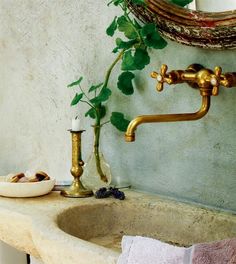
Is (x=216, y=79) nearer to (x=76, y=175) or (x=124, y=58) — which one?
(x=124, y=58)

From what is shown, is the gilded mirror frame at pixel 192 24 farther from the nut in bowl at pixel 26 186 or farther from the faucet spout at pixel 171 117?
the nut in bowl at pixel 26 186

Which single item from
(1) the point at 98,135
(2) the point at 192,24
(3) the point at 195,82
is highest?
(2) the point at 192,24

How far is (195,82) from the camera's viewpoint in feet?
4.13

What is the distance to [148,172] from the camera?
Result: 1.49 metres

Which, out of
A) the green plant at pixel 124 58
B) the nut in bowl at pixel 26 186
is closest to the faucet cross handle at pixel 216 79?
the green plant at pixel 124 58

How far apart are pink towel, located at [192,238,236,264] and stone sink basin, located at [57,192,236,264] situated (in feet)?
1.13

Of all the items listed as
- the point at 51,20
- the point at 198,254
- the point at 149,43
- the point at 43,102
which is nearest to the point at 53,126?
the point at 43,102

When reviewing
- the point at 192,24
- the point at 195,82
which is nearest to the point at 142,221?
the point at 195,82

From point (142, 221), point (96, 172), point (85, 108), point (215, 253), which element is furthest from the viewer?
point (85, 108)

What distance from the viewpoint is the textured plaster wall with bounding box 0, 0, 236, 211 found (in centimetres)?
132

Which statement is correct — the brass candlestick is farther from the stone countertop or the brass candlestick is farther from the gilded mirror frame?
the gilded mirror frame

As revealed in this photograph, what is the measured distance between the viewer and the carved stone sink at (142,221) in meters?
1.28

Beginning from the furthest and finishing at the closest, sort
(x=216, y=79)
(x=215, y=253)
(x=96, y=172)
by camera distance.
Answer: (x=96, y=172) → (x=216, y=79) → (x=215, y=253)

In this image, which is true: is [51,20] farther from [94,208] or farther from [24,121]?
[94,208]
